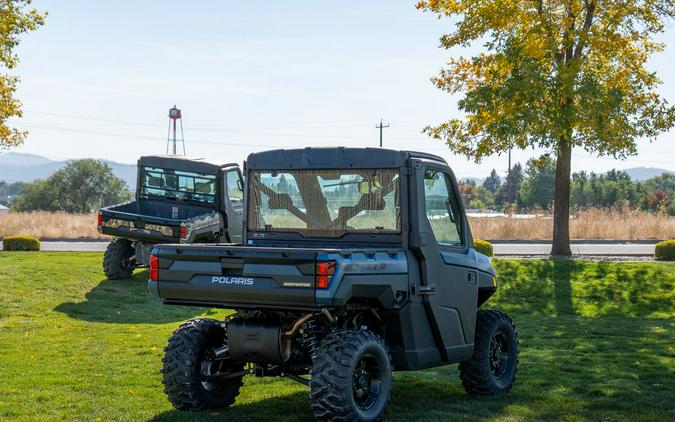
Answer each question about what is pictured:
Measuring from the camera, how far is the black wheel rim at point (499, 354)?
9031mm

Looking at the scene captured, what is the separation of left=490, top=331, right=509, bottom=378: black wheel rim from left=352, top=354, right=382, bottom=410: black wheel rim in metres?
2.05

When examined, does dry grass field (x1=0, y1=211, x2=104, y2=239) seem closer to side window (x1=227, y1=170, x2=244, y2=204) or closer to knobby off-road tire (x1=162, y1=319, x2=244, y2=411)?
side window (x1=227, y1=170, x2=244, y2=204)

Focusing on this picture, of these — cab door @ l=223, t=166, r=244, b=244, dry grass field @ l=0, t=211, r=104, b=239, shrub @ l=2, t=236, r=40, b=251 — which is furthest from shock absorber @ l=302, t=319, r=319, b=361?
dry grass field @ l=0, t=211, r=104, b=239

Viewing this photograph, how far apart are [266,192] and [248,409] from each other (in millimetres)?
2001

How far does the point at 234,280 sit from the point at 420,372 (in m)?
3.87

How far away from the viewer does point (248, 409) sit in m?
8.08

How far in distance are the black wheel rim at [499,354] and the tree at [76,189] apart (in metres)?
74.3

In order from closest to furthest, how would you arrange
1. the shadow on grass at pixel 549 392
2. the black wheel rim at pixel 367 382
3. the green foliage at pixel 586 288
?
the black wheel rim at pixel 367 382 → the shadow on grass at pixel 549 392 → the green foliage at pixel 586 288

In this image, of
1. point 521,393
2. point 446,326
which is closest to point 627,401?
point 521,393

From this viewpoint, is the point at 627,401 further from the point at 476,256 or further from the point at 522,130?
the point at 522,130

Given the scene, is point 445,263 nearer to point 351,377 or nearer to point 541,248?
point 351,377

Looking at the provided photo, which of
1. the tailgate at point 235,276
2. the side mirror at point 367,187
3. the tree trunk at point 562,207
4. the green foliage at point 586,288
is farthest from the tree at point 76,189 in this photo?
the tailgate at point 235,276

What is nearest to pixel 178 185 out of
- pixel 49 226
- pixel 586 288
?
pixel 586 288

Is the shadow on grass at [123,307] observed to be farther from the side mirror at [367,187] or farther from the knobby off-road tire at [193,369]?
the side mirror at [367,187]
